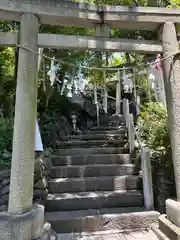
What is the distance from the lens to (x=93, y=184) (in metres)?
3.85

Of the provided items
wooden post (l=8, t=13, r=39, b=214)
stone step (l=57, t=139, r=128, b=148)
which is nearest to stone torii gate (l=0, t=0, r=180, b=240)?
wooden post (l=8, t=13, r=39, b=214)

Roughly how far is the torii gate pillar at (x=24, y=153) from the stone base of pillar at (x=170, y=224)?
1.56 meters

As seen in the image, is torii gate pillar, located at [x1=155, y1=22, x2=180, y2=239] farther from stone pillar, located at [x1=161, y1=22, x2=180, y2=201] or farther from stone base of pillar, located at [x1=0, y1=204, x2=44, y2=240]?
stone base of pillar, located at [x1=0, y1=204, x2=44, y2=240]

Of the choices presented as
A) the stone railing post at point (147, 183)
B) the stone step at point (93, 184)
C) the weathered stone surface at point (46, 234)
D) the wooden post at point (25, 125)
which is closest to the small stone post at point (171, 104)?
the stone railing post at point (147, 183)

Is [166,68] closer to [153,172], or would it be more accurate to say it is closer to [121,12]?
[121,12]

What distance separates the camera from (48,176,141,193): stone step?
3.74 metres

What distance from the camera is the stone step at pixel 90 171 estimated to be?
4102 mm

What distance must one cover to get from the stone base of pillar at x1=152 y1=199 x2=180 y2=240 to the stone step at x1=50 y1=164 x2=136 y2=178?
1571 millimetres

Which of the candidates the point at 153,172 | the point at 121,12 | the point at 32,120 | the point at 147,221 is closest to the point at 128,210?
the point at 147,221

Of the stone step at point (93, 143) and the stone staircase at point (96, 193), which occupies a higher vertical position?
the stone step at point (93, 143)

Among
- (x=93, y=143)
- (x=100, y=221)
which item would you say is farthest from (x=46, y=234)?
(x=93, y=143)

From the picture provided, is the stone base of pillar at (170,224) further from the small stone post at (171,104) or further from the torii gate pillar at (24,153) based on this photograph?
the torii gate pillar at (24,153)

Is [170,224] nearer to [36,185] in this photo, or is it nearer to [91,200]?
[91,200]

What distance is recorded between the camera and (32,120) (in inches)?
94.5
